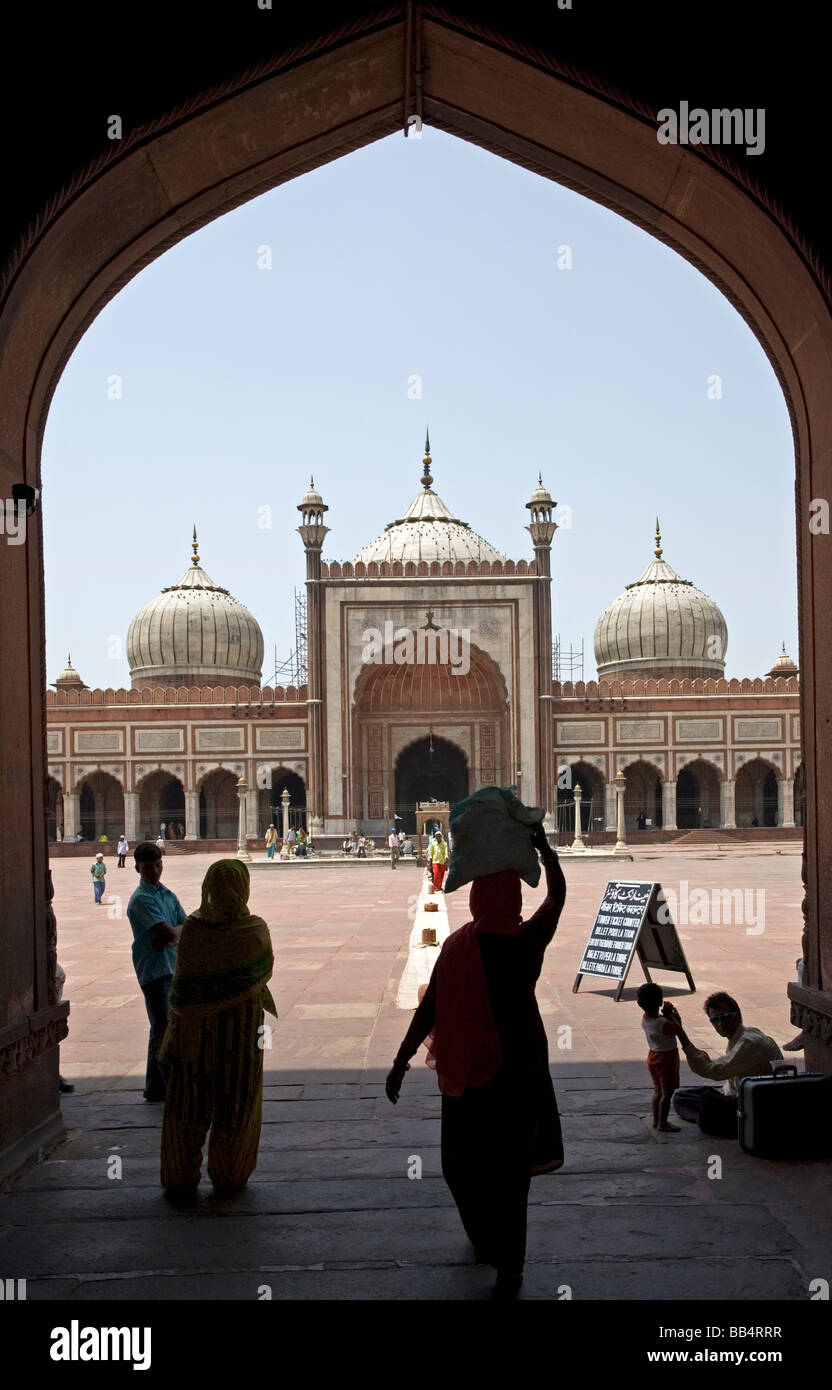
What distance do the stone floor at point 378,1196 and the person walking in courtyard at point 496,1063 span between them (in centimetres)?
25

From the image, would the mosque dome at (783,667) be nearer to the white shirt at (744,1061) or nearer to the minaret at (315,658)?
the minaret at (315,658)

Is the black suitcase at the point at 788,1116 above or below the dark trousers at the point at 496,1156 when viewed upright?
below

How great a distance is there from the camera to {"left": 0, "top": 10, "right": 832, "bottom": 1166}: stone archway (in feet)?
15.9

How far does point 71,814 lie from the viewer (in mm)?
39125

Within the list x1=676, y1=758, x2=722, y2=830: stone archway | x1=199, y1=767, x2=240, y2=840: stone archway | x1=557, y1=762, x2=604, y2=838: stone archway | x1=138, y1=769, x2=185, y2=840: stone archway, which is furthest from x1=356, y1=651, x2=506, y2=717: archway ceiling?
x1=676, y1=758, x2=722, y2=830: stone archway

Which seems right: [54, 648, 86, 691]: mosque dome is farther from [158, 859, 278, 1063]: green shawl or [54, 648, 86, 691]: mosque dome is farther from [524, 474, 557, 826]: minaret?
[158, 859, 278, 1063]: green shawl

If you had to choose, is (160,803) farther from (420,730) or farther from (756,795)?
(756,795)

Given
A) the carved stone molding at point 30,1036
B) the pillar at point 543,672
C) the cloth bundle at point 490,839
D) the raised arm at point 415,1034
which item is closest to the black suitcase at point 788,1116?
the raised arm at point 415,1034

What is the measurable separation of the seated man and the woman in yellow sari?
5.88 feet

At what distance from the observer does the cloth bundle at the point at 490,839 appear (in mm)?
3588

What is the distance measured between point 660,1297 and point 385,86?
4840 millimetres

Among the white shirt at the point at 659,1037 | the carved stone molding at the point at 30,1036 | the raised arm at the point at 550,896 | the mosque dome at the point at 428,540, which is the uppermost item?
the mosque dome at the point at 428,540

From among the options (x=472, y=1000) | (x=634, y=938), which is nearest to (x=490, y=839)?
(x=472, y=1000)
